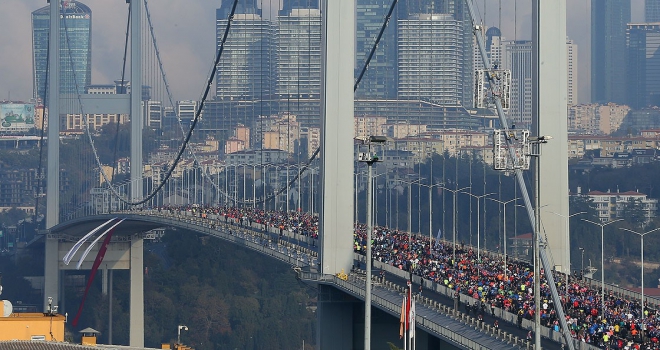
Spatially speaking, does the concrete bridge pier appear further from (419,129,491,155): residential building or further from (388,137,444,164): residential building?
(419,129,491,155): residential building

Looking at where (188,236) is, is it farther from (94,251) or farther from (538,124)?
(538,124)

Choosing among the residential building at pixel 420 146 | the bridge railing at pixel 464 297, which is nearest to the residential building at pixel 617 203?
the residential building at pixel 420 146

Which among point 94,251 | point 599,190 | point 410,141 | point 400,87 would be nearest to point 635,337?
point 94,251

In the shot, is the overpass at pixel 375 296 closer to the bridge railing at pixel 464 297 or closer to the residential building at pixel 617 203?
the bridge railing at pixel 464 297

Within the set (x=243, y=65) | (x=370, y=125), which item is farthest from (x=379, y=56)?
(x=370, y=125)

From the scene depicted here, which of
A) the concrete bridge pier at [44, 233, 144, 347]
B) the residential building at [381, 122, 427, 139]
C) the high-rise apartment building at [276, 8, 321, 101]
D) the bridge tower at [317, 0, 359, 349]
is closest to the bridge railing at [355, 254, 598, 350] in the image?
the bridge tower at [317, 0, 359, 349]

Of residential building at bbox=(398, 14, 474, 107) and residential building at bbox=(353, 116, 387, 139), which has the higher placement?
residential building at bbox=(398, 14, 474, 107)

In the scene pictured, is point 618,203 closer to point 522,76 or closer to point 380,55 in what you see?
point 522,76
